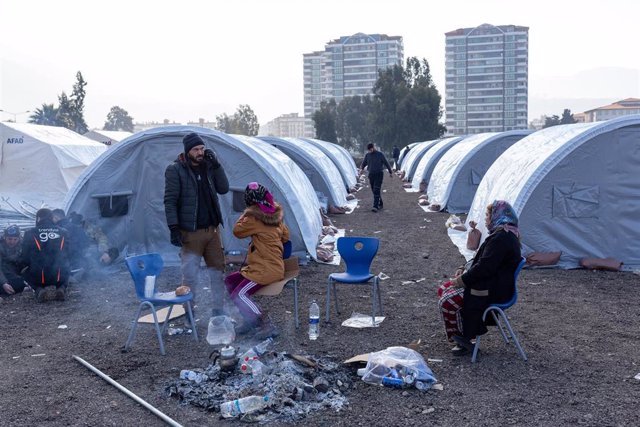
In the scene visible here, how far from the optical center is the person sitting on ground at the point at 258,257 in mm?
6641

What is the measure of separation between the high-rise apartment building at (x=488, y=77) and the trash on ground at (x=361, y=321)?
113918 millimetres

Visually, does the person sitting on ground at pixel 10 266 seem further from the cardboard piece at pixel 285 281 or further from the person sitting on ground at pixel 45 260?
the cardboard piece at pixel 285 281

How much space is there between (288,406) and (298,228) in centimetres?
565

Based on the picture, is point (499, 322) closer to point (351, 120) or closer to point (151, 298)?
point (151, 298)

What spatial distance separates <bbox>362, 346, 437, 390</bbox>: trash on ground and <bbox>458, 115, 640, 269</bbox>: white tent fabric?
17.3 feet

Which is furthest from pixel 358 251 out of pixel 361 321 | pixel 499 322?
pixel 499 322

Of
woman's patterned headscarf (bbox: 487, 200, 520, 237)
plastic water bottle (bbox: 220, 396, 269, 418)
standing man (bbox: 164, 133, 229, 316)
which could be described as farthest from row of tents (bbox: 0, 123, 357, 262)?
plastic water bottle (bbox: 220, 396, 269, 418)

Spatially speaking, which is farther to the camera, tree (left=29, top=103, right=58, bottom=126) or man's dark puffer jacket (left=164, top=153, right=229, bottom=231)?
tree (left=29, top=103, right=58, bottom=126)

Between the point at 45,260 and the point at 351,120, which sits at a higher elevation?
the point at 351,120

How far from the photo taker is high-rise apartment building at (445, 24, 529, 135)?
386ft

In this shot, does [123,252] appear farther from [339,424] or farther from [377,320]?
[339,424]

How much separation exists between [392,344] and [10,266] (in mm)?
5659

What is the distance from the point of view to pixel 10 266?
8.97 m

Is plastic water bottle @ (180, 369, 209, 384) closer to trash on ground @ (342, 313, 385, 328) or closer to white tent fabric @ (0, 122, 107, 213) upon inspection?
trash on ground @ (342, 313, 385, 328)
